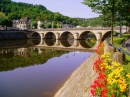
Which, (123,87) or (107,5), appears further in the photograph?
(107,5)

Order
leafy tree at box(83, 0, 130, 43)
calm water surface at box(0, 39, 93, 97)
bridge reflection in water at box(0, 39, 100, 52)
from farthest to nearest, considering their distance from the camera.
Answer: bridge reflection in water at box(0, 39, 100, 52), leafy tree at box(83, 0, 130, 43), calm water surface at box(0, 39, 93, 97)

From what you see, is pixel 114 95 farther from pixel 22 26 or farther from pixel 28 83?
pixel 22 26

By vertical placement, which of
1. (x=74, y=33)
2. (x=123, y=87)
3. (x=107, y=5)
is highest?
(x=107, y=5)

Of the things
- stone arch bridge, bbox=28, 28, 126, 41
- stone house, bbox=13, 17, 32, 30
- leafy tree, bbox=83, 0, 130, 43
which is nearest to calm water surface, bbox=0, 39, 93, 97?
leafy tree, bbox=83, 0, 130, 43

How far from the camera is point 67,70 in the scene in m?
41.3

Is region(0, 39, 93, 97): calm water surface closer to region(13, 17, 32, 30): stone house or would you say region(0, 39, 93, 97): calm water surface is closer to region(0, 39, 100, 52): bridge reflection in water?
region(0, 39, 100, 52): bridge reflection in water

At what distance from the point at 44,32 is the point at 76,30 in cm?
2147

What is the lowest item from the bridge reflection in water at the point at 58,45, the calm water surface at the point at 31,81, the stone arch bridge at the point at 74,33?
the calm water surface at the point at 31,81

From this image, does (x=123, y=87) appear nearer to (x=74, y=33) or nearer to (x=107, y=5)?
(x=107, y=5)

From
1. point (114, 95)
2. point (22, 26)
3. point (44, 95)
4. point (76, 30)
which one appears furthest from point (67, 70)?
point (22, 26)

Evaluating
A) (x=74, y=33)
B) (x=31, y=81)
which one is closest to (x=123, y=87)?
(x=31, y=81)

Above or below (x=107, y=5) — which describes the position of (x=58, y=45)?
below

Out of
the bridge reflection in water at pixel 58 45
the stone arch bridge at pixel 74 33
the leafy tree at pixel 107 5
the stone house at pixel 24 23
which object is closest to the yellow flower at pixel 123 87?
the leafy tree at pixel 107 5

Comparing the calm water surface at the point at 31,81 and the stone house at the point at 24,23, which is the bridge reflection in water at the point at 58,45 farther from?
the stone house at the point at 24,23
